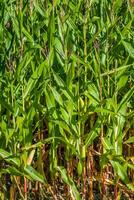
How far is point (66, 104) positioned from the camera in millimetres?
2359

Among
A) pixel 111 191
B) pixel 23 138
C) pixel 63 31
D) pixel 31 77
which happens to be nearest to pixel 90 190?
pixel 111 191

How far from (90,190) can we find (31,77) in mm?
599

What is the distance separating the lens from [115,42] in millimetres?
2684

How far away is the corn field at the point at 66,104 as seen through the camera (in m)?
2.35

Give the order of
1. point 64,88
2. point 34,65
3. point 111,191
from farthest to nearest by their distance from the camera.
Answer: point 111,191, point 34,65, point 64,88

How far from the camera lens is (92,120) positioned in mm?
2662

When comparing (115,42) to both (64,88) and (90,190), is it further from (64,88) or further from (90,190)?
(90,190)

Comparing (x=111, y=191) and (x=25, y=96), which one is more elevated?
(x=25, y=96)

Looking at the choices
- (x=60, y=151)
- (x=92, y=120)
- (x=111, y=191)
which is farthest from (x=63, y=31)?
(x=111, y=191)

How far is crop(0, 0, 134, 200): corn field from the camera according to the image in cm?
235

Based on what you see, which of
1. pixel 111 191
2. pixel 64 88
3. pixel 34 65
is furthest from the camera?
pixel 111 191

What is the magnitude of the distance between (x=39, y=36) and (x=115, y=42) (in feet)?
1.26

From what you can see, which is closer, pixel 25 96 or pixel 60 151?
pixel 25 96

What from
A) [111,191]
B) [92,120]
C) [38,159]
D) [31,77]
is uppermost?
[31,77]
